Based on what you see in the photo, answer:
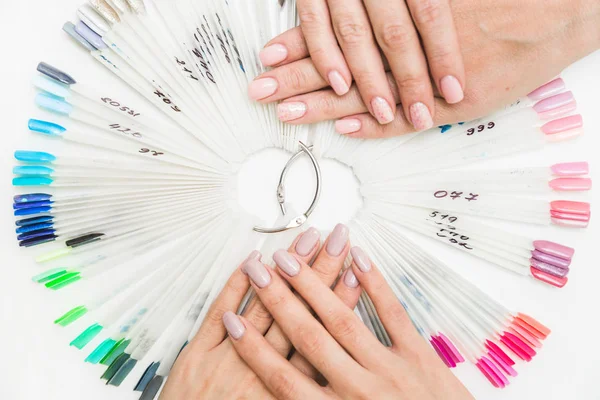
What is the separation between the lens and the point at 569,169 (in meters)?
0.94

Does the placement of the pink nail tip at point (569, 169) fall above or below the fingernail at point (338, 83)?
above

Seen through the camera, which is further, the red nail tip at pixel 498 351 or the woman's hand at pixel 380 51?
the red nail tip at pixel 498 351

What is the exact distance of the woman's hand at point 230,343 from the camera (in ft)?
2.81

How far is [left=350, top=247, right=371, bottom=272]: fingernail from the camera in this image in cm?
86

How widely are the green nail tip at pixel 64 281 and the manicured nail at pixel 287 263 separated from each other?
40 cm

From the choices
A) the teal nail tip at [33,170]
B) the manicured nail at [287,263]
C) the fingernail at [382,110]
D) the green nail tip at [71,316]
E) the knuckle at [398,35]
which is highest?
the knuckle at [398,35]

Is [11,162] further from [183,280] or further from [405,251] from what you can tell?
[405,251]

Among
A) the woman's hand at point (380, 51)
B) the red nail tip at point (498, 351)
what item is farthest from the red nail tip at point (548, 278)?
the woman's hand at point (380, 51)

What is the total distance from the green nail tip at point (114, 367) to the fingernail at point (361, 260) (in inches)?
18.8

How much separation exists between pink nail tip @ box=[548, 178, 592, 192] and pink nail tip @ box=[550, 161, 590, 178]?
1 centimetres

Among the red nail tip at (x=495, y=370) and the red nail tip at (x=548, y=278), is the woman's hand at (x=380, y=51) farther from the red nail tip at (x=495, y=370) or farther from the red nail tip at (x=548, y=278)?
the red nail tip at (x=495, y=370)

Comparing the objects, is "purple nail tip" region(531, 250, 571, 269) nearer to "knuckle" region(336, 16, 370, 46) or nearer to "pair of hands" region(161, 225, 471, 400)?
"pair of hands" region(161, 225, 471, 400)

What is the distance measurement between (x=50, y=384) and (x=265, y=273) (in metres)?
0.48

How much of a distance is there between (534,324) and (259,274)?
1.77 feet
